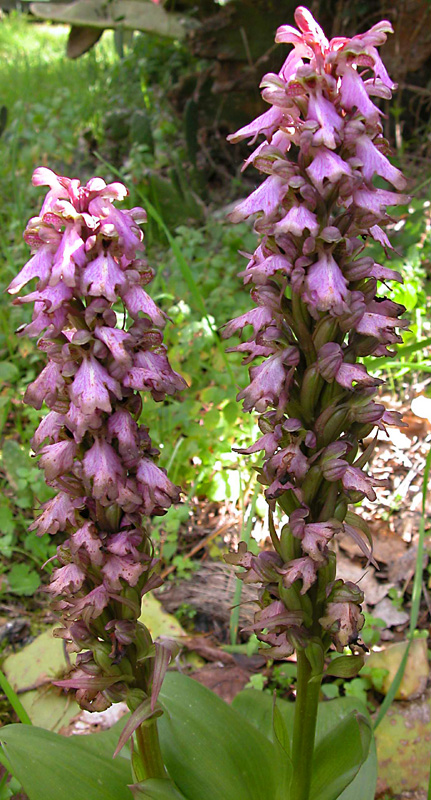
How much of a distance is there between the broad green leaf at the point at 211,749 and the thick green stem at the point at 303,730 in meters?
0.09

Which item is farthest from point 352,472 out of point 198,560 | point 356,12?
point 356,12

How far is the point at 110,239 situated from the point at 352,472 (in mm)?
649

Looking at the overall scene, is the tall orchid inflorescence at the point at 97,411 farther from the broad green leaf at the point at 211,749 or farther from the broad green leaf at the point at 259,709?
the broad green leaf at the point at 259,709

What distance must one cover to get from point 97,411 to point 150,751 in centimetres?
91

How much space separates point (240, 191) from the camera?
222 inches

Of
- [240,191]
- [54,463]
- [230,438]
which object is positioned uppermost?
[54,463]

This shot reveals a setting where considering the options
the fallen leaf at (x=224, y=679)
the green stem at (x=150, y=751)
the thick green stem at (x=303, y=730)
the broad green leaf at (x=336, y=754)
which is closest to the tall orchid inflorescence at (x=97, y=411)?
the green stem at (x=150, y=751)

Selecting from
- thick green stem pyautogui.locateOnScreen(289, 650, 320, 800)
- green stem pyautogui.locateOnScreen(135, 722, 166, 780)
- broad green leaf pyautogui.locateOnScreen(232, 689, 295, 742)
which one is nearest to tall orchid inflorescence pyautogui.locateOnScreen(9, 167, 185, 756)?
green stem pyautogui.locateOnScreen(135, 722, 166, 780)

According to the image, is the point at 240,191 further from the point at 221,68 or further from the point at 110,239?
the point at 110,239

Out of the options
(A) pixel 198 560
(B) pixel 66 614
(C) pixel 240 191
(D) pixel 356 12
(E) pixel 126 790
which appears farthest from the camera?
(C) pixel 240 191

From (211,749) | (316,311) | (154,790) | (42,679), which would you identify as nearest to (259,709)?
(211,749)

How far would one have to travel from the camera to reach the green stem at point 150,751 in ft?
5.25

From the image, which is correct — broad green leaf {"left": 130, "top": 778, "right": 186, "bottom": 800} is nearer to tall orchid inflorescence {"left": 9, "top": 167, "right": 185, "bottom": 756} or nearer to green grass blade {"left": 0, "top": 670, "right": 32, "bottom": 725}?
tall orchid inflorescence {"left": 9, "top": 167, "right": 185, "bottom": 756}

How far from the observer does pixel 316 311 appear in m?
1.25
